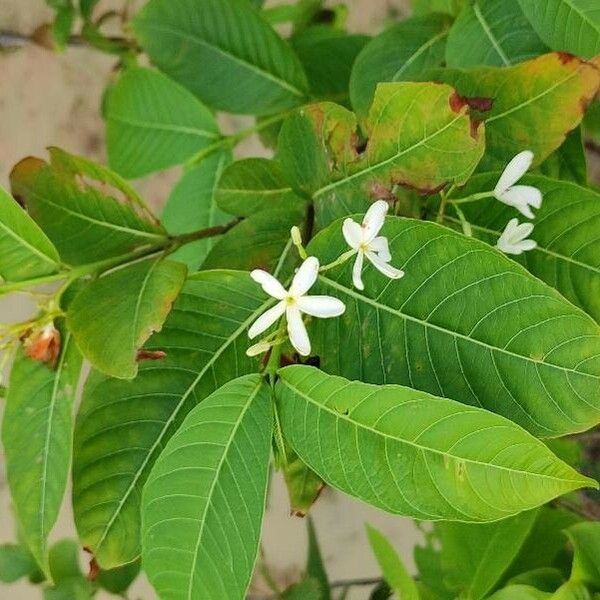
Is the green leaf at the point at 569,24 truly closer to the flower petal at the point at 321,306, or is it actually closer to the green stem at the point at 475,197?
the green stem at the point at 475,197

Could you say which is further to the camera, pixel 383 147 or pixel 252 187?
pixel 252 187

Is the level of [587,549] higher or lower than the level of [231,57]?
lower

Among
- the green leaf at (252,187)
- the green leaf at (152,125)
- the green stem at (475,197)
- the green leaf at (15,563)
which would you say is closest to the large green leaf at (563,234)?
the green stem at (475,197)

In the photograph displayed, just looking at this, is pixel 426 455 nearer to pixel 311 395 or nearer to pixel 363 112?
pixel 311 395

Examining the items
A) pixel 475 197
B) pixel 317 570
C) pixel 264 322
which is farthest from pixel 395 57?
pixel 317 570

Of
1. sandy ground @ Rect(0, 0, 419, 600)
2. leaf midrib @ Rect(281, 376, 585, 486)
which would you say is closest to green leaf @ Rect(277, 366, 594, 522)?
leaf midrib @ Rect(281, 376, 585, 486)

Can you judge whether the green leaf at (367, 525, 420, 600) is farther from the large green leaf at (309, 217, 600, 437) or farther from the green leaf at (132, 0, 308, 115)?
the green leaf at (132, 0, 308, 115)

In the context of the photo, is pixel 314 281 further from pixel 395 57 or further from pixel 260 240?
pixel 395 57
